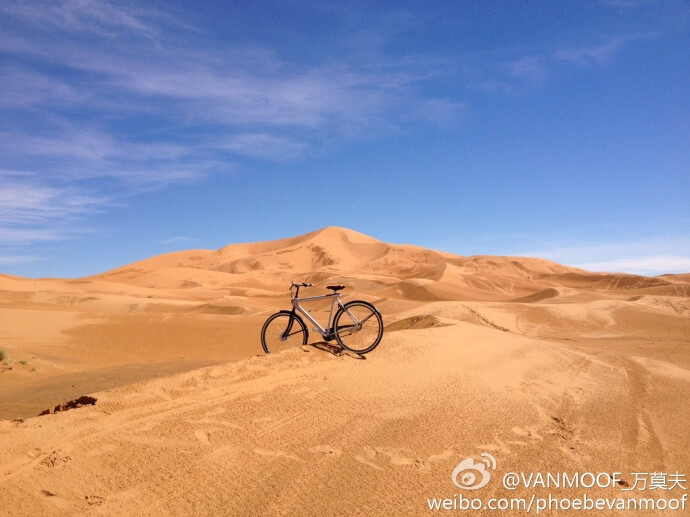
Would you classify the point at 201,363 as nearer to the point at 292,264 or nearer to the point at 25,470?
the point at 25,470

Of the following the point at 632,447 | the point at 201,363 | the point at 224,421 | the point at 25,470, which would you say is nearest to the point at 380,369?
the point at 224,421

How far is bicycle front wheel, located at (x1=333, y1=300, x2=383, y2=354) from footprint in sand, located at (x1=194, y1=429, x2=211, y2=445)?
9.50ft

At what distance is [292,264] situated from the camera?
187ft

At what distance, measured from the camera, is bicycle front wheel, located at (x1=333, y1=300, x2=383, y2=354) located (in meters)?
7.25

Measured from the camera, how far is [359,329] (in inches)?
289

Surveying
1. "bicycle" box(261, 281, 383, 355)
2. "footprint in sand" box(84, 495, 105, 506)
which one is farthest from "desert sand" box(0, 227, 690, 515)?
"bicycle" box(261, 281, 383, 355)

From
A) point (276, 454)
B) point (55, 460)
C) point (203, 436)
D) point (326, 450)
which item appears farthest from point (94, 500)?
point (326, 450)

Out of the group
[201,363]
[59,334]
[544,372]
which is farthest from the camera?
[59,334]

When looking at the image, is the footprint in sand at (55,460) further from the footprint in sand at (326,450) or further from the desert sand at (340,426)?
the footprint in sand at (326,450)

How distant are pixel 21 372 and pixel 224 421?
8.11 meters

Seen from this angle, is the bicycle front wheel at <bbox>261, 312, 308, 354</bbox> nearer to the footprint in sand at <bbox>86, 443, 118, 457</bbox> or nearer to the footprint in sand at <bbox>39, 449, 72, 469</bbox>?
the footprint in sand at <bbox>86, 443, 118, 457</bbox>

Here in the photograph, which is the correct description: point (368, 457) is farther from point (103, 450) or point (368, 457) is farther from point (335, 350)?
point (335, 350)

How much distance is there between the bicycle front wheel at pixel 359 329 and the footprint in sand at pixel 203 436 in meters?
2.89

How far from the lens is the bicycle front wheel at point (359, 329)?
7.25m
